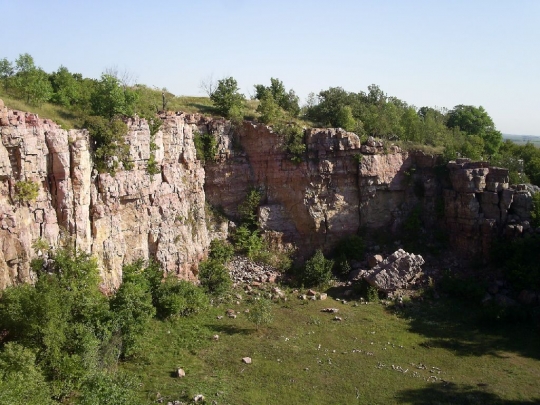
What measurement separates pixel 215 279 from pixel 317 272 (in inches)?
230

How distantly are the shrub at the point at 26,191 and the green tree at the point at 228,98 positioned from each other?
14338 millimetres

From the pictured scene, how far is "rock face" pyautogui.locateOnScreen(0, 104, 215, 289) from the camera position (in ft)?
59.1

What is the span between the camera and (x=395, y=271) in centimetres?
2609

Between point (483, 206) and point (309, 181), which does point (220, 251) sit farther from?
point (483, 206)

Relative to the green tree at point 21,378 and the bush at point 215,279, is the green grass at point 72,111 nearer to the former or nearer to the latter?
the bush at point 215,279

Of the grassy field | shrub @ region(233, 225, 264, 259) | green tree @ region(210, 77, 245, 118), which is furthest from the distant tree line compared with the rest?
the grassy field

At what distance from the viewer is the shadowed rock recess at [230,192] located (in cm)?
1964

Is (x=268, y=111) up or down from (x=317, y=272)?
up

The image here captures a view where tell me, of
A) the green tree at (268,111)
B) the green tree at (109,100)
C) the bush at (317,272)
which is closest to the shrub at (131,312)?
the green tree at (109,100)

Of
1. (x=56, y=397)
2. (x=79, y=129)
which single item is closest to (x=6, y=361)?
(x=56, y=397)

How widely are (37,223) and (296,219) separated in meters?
15.5

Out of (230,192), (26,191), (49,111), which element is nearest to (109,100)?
(49,111)

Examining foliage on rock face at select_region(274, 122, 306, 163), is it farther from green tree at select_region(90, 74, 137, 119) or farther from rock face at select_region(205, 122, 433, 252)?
green tree at select_region(90, 74, 137, 119)

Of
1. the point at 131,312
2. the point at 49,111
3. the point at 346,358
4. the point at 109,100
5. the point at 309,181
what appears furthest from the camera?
the point at 309,181
